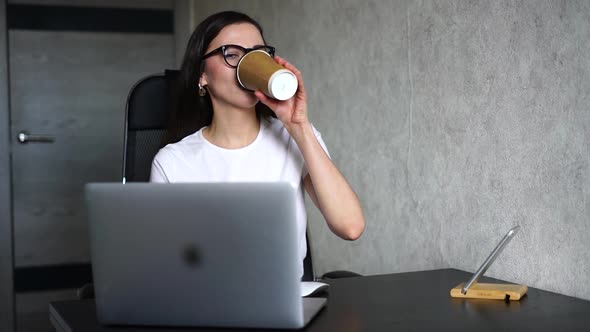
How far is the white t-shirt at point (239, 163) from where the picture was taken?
179cm

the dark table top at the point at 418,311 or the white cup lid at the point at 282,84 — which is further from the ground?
the white cup lid at the point at 282,84

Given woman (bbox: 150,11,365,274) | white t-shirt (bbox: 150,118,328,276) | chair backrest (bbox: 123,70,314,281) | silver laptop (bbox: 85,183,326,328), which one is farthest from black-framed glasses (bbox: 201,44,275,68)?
silver laptop (bbox: 85,183,326,328)

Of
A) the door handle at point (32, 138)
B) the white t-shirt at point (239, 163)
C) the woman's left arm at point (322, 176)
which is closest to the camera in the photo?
the woman's left arm at point (322, 176)

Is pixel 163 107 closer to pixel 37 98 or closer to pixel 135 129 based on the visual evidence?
pixel 135 129

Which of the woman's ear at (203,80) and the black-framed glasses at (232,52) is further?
the woman's ear at (203,80)

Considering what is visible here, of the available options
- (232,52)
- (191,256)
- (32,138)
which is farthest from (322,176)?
(32,138)

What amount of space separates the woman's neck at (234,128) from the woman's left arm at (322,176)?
170 mm

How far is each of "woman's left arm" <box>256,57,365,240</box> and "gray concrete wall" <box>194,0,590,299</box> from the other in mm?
306

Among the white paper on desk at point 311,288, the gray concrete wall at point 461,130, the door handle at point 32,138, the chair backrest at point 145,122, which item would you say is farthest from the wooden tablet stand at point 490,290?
the door handle at point 32,138

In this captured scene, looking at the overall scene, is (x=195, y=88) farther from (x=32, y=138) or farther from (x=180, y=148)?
(x=32, y=138)

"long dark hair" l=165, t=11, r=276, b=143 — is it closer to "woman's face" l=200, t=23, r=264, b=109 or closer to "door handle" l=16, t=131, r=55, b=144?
"woman's face" l=200, t=23, r=264, b=109

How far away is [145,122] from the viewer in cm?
206

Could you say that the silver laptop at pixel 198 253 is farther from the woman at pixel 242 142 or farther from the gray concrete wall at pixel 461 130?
the gray concrete wall at pixel 461 130

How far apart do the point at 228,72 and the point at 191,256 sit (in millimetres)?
677
